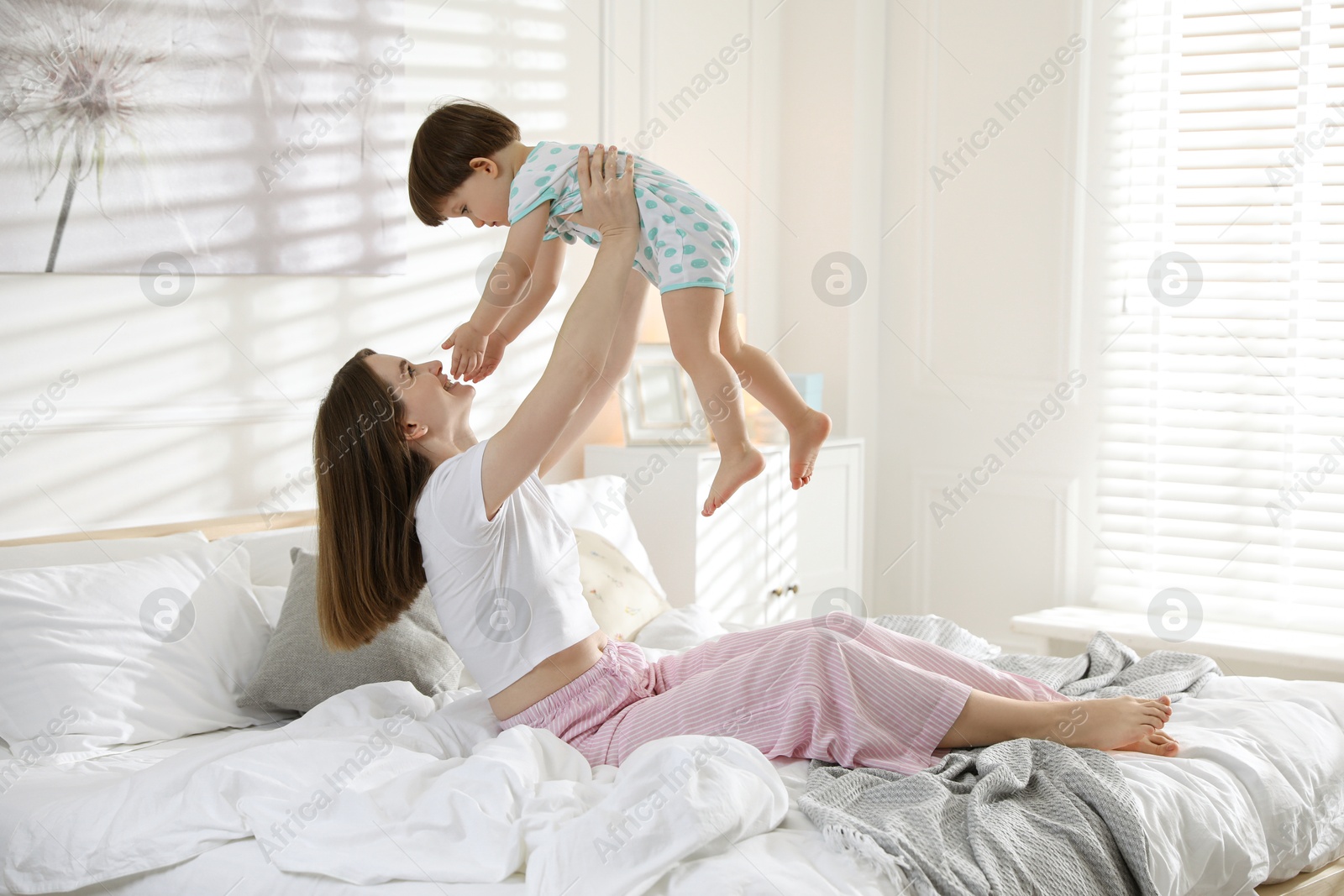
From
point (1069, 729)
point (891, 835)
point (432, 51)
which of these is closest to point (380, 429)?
point (891, 835)

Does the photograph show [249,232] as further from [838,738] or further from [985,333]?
[985,333]

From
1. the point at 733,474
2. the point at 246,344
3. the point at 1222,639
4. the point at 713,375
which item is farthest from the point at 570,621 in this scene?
the point at 1222,639

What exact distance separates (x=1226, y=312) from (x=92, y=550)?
10.3 feet

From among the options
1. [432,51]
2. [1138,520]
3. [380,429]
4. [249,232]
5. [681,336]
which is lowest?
[1138,520]

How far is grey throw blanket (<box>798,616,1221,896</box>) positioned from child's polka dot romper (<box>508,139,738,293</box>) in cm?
77

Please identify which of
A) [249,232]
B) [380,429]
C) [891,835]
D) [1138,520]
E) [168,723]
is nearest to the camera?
[891,835]

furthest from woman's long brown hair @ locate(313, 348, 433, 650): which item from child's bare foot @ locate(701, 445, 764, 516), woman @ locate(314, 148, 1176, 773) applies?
child's bare foot @ locate(701, 445, 764, 516)

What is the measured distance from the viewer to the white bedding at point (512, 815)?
1.40 metres

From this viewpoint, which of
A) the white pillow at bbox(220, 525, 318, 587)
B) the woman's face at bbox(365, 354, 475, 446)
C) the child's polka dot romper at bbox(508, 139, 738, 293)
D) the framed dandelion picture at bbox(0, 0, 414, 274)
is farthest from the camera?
the white pillow at bbox(220, 525, 318, 587)

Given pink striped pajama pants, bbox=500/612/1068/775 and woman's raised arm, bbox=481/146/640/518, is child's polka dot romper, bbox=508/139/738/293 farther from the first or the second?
pink striped pajama pants, bbox=500/612/1068/775

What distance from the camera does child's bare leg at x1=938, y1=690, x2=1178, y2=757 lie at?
174 centimetres

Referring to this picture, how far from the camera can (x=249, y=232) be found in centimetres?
263

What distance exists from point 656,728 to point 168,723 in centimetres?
87

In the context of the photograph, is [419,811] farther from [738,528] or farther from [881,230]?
[881,230]
